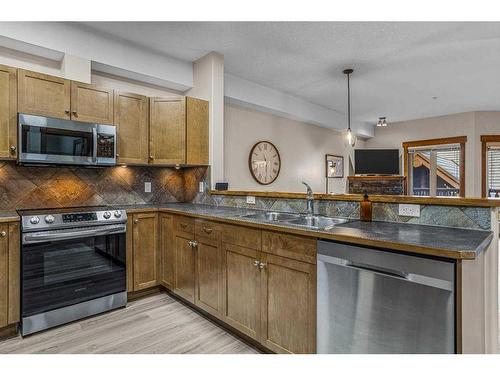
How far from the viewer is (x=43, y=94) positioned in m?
2.50

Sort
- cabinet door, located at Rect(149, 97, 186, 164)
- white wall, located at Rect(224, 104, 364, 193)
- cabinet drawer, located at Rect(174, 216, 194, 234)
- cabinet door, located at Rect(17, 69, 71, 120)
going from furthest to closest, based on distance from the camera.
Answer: white wall, located at Rect(224, 104, 364, 193), cabinet door, located at Rect(149, 97, 186, 164), cabinet drawer, located at Rect(174, 216, 194, 234), cabinet door, located at Rect(17, 69, 71, 120)

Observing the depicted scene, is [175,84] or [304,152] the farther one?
[304,152]

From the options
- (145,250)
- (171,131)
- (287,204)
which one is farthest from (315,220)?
(171,131)

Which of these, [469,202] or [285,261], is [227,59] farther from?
[469,202]

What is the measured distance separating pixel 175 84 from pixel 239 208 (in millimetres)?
1808

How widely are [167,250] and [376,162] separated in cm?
559

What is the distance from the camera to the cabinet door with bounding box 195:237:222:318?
2.30 m

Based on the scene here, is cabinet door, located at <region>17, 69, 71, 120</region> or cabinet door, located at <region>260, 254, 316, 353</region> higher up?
cabinet door, located at <region>17, 69, 71, 120</region>

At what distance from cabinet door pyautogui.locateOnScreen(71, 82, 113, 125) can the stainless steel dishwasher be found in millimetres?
2451

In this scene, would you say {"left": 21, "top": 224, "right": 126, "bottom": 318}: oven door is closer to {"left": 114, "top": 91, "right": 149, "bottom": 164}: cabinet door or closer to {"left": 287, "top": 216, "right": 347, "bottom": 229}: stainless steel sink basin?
{"left": 114, "top": 91, "right": 149, "bottom": 164}: cabinet door

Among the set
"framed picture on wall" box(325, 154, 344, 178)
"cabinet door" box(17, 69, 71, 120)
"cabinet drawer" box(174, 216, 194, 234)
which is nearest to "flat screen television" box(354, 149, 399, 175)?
"framed picture on wall" box(325, 154, 344, 178)

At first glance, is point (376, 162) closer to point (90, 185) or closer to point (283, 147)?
point (283, 147)

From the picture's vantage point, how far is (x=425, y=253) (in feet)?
4.05
